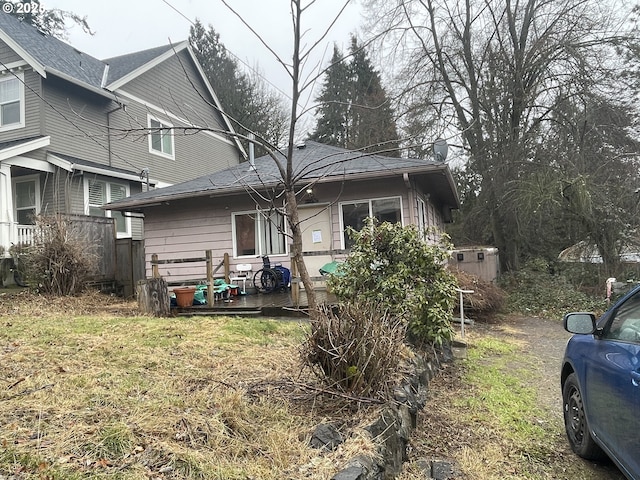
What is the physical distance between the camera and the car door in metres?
2.42

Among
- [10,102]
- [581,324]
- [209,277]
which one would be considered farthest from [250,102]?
[581,324]

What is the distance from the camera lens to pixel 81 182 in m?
13.7

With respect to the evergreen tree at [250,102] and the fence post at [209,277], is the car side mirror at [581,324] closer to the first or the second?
the fence post at [209,277]

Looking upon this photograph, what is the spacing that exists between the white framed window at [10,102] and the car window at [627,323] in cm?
1548

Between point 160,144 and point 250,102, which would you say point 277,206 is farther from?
point 250,102

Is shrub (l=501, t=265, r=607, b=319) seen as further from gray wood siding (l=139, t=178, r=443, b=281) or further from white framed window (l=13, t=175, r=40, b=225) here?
white framed window (l=13, t=175, r=40, b=225)

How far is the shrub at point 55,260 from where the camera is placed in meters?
9.29

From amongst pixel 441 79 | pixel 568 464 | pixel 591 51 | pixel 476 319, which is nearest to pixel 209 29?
pixel 441 79

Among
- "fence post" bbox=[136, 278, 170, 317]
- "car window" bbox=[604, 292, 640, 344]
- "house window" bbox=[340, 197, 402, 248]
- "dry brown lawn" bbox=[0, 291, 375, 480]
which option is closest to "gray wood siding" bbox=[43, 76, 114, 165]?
"fence post" bbox=[136, 278, 170, 317]

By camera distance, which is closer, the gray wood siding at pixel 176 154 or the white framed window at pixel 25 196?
the white framed window at pixel 25 196

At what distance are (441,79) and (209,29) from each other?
27348 millimetres

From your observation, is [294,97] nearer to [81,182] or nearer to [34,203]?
[81,182]

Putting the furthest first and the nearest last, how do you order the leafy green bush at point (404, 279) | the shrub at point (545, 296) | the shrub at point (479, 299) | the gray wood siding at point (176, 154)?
1. the gray wood siding at point (176, 154)
2. the shrub at point (545, 296)
3. the shrub at point (479, 299)
4. the leafy green bush at point (404, 279)

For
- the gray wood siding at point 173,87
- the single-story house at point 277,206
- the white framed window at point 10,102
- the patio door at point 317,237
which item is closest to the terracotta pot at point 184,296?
the single-story house at point 277,206
